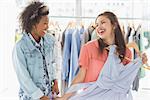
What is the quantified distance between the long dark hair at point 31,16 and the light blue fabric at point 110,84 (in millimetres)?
677

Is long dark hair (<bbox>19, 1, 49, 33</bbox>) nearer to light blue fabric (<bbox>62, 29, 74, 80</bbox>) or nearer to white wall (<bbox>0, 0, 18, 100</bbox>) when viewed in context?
light blue fabric (<bbox>62, 29, 74, 80</bbox>)

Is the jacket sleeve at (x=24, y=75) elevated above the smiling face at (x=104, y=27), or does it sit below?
below

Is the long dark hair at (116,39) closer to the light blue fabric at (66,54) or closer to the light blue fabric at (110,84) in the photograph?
the light blue fabric at (110,84)

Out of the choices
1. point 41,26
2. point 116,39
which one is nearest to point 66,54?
point 116,39

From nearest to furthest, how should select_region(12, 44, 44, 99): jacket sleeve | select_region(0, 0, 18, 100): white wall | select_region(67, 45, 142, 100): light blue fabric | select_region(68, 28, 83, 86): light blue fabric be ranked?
select_region(12, 44, 44, 99): jacket sleeve, select_region(67, 45, 142, 100): light blue fabric, select_region(68, 28, 83, 86): light blue fabric, select_region(0, 0, 18, 100): white wall

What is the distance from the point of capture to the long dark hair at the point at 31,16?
6.82 ft

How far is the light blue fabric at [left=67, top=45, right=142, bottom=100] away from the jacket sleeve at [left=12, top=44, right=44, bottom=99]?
0.45 m

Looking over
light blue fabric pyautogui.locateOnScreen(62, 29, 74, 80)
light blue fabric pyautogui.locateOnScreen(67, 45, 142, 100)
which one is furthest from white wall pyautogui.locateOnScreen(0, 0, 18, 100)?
light blue fabric pyautogui.locateOnScreen(67, 45, 142, 100)

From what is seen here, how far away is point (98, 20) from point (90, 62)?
1.24ft

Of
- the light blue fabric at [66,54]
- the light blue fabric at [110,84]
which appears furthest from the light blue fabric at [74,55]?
the light blue fabric at [110,84]

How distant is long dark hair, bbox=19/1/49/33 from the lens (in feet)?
6.82

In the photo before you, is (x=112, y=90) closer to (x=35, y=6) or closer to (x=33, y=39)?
(x=33, y=39)

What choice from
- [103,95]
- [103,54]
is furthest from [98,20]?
[103,95]

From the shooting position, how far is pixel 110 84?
235cm
